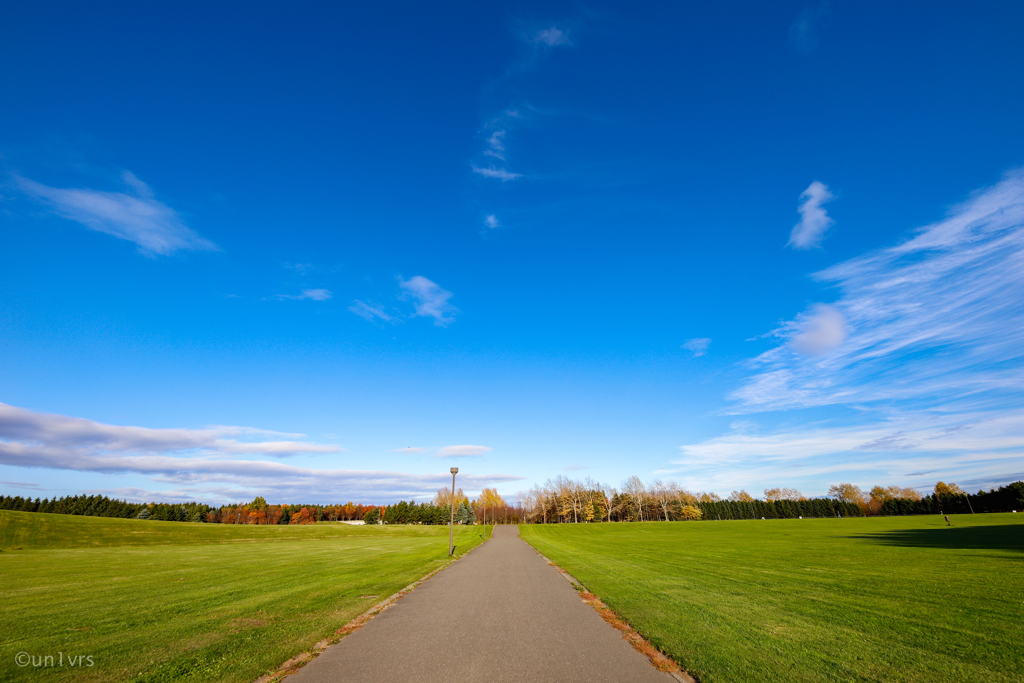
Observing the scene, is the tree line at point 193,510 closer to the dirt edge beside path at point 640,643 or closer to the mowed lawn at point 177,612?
the mowed lawn at point 177,612

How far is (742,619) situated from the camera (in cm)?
944

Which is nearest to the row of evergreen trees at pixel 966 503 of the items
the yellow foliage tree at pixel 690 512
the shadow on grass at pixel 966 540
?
the yellow foliage tree at pixel 690 512

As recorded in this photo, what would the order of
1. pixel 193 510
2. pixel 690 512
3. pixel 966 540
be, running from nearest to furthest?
1. pixel 966 540
2. pixel 193 510
3. pixel 690 512

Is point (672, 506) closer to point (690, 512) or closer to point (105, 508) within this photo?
point (690, 512)

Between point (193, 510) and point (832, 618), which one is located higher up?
point (832, 618)

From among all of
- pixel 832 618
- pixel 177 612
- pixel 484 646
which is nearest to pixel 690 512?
pixel 832 618

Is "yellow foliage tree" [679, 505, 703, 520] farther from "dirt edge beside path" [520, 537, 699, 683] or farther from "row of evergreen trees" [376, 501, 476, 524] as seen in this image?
"dirt edge beside path" [520, 537, 699, 683]

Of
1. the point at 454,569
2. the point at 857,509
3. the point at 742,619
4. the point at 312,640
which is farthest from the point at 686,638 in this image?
the point at 857,509

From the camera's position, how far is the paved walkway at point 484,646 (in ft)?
19.7

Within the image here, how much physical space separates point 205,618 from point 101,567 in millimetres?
19573

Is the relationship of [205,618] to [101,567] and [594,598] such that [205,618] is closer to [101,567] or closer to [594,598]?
[594,598]

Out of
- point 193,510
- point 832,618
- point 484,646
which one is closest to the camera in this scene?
point 484,646

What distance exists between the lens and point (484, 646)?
24.7 feet

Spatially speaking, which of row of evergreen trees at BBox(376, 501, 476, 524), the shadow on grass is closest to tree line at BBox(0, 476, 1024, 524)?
row of evergreen trees at BBox(376, 501, 476, 524)
